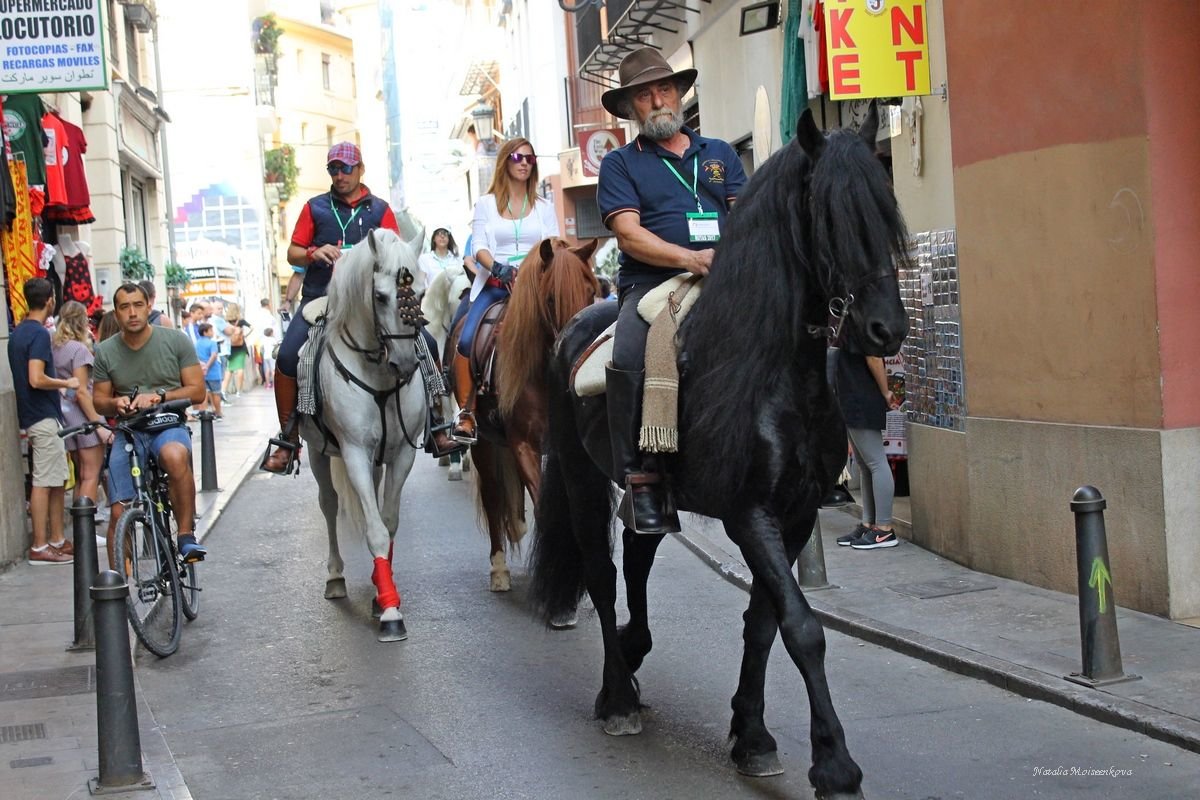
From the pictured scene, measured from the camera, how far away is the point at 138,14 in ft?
86.2

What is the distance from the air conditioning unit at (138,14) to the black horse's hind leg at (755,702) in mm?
23442

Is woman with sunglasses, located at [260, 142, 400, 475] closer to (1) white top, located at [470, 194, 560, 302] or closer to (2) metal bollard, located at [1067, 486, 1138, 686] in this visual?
(1) white top, located at [470, 194, 560, 302]

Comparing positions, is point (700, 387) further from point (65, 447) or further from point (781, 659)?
point (65, 447)

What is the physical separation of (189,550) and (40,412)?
362cm

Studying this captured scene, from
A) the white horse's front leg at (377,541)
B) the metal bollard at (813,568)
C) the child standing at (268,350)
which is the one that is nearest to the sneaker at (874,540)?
the metal bollard at (813,568)

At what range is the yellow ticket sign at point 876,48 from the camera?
9852mm

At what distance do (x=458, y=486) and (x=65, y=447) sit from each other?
500 centimetres

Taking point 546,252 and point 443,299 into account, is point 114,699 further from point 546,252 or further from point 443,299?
point 443,299

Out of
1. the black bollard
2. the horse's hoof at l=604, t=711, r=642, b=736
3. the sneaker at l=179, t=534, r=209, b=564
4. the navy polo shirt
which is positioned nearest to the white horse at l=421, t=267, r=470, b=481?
the sneaker at l=179, t=534, r=209, b=564

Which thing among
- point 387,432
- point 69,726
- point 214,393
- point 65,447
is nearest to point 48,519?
point 65,447

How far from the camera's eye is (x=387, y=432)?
29.9 feet

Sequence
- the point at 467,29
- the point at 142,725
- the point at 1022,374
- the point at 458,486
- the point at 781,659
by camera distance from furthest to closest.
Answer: the point at 467,29 → the point at 458,486 → the point at 1022,374 → the point at 781,659 → the point at 142,725

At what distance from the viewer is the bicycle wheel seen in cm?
842

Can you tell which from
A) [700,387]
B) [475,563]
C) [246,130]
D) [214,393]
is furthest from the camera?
[246,130]
